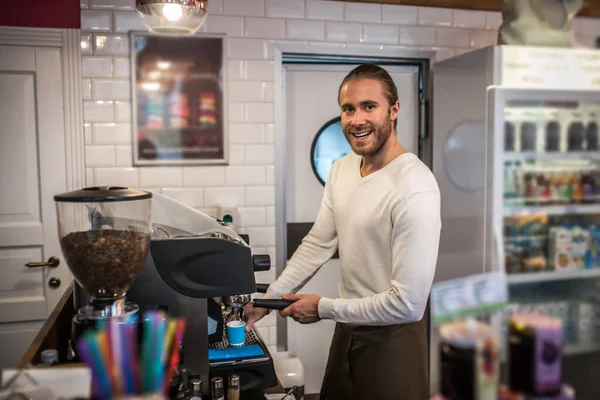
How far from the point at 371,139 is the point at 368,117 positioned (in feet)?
0.26

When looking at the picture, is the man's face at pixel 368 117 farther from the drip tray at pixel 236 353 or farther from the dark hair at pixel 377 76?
the drip tray at pixel 236 353

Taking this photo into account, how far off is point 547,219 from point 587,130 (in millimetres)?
487

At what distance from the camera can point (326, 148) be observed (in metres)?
3.11

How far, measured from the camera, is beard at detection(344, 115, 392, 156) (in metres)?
2.05

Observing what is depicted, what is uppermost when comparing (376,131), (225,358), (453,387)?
(376,131)

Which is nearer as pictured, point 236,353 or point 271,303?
point 236,353

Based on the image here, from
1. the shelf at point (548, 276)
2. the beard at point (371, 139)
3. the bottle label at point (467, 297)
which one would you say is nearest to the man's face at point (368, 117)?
the beard at point (371, 139)

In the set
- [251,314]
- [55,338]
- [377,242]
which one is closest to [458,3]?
[377,242]

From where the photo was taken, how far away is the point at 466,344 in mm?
760

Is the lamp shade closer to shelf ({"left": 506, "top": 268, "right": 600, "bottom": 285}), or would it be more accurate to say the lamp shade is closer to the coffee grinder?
the coffee grinder

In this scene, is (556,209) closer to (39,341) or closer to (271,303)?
(271,303)

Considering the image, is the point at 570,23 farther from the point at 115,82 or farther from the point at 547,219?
the point at 115,82

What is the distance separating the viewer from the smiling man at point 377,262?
1835 millimetres

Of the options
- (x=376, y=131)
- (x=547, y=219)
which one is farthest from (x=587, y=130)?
(x=376, y=131)
